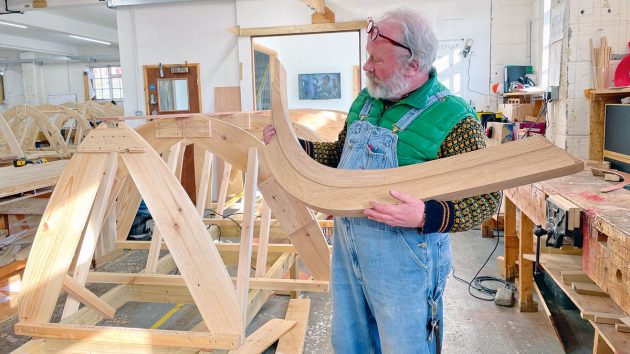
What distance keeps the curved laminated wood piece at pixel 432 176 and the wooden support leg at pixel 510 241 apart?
99.3 inches

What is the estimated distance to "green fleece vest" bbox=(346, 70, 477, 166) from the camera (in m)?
1.55

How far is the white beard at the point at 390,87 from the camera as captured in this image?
1.61m

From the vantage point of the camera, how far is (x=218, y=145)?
290 cm

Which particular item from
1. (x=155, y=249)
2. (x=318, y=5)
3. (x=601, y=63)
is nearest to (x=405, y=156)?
(x=155, y=249)

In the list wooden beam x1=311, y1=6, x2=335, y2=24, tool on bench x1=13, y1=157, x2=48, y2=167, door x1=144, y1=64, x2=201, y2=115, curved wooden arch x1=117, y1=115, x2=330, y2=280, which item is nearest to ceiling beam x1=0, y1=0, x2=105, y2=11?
door x1=144, y1=64, x2=201, y2=115

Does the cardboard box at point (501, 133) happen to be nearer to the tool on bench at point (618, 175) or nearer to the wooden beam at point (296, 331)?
the tool on bench at point (618, 175)

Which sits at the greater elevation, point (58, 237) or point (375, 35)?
point (375, 35)

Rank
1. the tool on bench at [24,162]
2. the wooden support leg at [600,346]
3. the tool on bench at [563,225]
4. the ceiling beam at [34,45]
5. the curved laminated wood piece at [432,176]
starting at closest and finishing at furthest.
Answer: the curved laminated wood piece at [432,176], the tool on bench at [563,225], the wooden support leg at [600,346], the tool on bench at [24,162], the ceiling beam at [34,45]

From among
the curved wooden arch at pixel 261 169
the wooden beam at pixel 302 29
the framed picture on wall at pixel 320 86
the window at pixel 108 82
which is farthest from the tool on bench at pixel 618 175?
the window at pixel 108 82

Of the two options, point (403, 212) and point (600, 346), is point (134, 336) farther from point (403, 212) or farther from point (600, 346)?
point (600, 346)

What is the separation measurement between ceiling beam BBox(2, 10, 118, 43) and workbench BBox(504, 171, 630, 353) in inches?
439

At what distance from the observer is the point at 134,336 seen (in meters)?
2.02

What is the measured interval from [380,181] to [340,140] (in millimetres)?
505

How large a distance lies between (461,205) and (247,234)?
1.28 m
